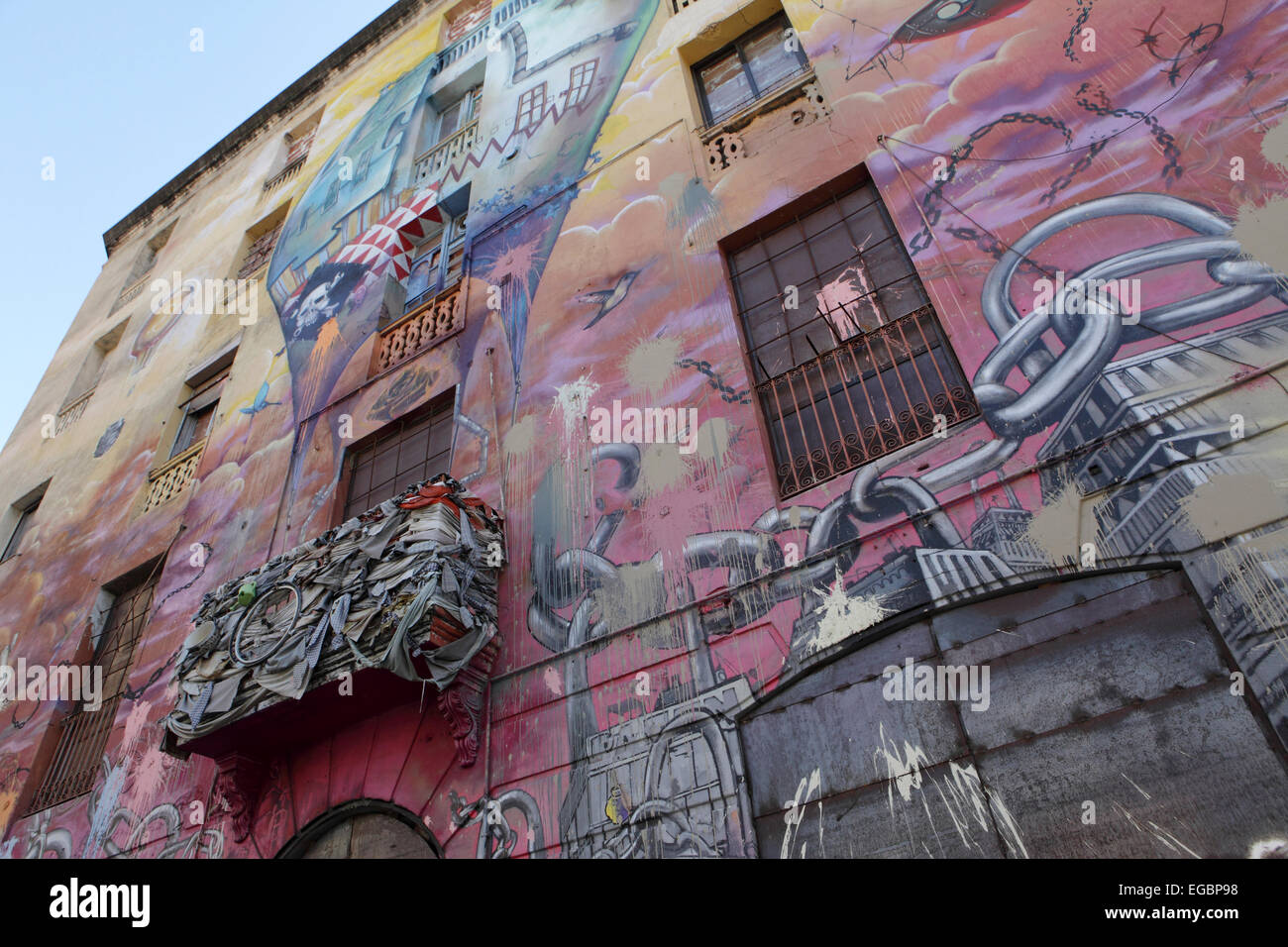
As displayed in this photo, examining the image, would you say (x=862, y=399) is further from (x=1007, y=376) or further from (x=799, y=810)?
(x=799, y=810)

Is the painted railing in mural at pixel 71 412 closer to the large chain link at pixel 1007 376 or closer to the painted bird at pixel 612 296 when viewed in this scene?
the painted bird at pixel 612 296

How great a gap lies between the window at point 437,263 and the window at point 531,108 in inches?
71.5

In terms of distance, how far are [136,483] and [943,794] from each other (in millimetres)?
14205

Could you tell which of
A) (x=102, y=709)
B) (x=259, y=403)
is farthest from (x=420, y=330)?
(x=102, y=709)

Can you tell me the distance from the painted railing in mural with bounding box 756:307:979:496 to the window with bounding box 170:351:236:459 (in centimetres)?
1146

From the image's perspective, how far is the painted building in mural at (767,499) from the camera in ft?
17.8

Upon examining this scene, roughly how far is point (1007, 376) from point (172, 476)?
43.3ft

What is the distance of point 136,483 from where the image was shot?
571 inches

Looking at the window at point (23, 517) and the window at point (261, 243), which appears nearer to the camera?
the window at point (23, 517)

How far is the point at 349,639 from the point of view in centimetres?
775

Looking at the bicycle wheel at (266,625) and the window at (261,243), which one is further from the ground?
the window at (261,243)

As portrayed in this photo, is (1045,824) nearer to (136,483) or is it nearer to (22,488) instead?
(136,483)

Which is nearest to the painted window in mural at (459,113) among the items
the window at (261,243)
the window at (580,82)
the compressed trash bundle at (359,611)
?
the window at (580,82)

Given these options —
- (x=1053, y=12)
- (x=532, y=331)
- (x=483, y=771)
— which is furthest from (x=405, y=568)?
(x=1053, y=12)
